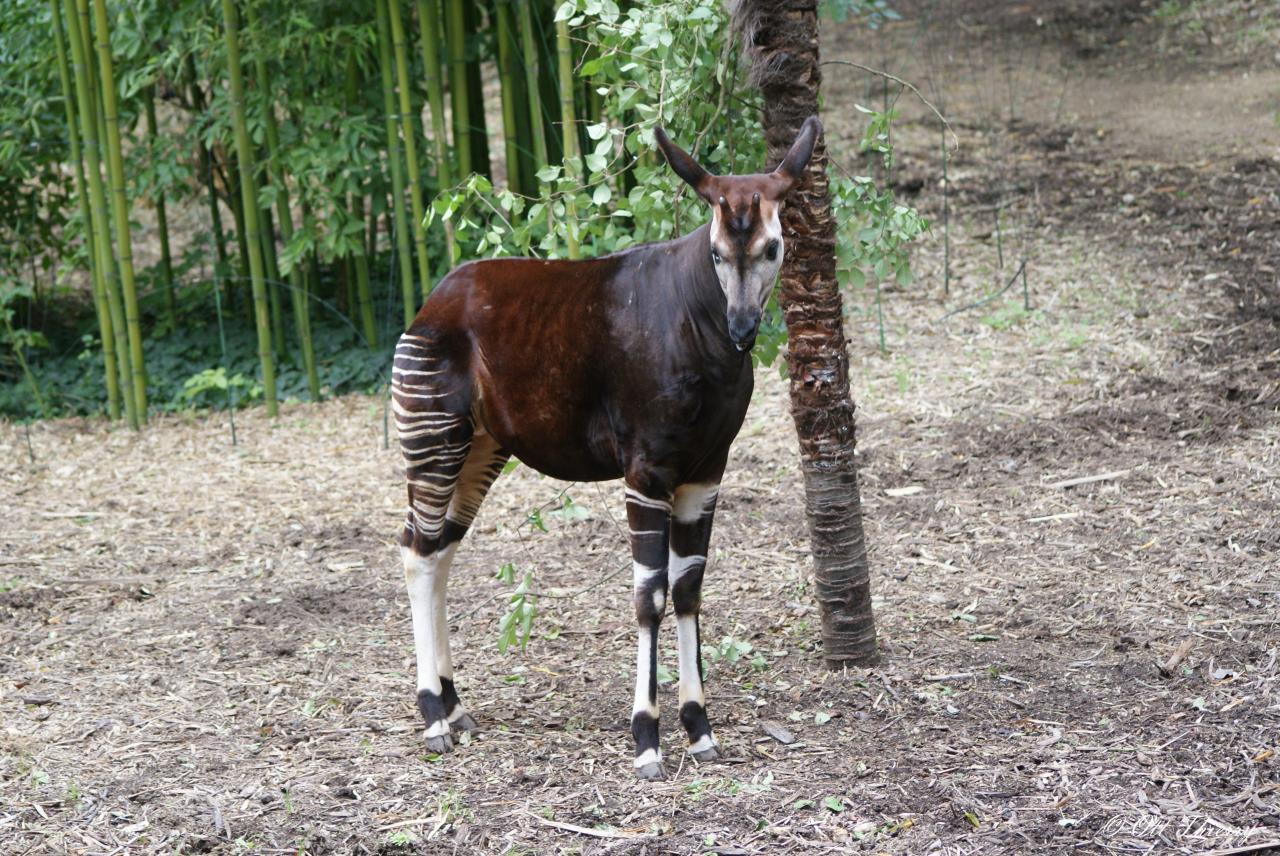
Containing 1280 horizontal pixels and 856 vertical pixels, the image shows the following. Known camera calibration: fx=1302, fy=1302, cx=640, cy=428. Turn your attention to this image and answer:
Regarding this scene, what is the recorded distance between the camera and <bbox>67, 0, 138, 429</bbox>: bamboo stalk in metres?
6.56

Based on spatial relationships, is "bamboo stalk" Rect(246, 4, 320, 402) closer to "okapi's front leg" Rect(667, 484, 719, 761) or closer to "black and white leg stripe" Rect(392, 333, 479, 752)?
"black and white leg stripe" Rect(392, 333, 479, 752)

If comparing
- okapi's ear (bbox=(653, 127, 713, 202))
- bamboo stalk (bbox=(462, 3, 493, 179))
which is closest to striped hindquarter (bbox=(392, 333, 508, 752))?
okapi's ear (bbox=(653, 127, 713, 202))

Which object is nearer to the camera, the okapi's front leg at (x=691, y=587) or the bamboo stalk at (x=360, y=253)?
the okapi's front leg at (x=691, y=587)

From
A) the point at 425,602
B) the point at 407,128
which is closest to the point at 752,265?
the point at 425,602

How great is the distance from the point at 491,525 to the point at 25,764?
7.37 ft

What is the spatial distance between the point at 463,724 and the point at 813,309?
5.05 ft

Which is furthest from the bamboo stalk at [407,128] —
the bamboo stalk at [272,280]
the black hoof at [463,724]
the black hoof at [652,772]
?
the black hoof at [652,772]

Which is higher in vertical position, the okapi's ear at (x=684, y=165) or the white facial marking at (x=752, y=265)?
the okapi's ear at (x=684, y=165)

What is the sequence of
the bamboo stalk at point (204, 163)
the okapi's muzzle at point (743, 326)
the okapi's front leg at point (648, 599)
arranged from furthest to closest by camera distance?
1. the bamboo stalk at point (204, 163)
2. the okapi's front leg at point (648, 599)
3. the okapi's muzzle at point (743, 326)

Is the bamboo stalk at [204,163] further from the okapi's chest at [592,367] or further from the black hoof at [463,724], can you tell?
the black hoof at [463,724]

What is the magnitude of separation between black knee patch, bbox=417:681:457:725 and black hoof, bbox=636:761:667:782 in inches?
24.6

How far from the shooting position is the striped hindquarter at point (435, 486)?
3.55 meters

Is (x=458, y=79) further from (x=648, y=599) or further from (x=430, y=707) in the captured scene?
(x=648, y=599)

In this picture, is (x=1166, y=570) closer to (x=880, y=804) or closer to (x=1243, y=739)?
(x=1243, y=739)
